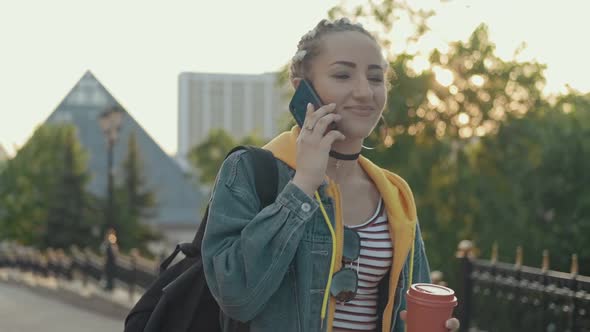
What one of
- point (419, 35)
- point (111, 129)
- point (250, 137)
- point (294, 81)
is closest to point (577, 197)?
point (419, 35)

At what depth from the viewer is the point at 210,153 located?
211 feet

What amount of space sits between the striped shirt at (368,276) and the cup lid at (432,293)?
6.4 inches

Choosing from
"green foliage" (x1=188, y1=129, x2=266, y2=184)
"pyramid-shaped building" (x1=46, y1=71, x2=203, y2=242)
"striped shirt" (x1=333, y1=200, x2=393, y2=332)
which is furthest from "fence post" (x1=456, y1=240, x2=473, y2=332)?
"pyramid-shaped building" (x1=46, y1=71, x2=203, y2=242)

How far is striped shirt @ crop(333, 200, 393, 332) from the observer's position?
1941 mm

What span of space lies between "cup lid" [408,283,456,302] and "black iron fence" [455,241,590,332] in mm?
3160

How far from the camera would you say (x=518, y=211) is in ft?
54.3

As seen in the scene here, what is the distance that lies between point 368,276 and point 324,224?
25 centimetres

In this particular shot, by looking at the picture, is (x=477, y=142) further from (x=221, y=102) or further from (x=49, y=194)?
(x=221, y=102)

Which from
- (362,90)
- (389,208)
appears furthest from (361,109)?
(389,208)

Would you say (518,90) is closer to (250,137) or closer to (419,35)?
(419,35)

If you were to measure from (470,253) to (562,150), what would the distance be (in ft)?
34.9

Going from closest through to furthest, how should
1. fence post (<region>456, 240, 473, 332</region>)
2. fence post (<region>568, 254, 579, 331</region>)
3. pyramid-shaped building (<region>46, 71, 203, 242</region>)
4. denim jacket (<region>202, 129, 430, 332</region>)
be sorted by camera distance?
1. denim jacket (<region>202, 129, 430, 332</region>)
2. fence post (<region>568, 254, 579, 331</region>)
3. fence post (<region>456, 240, 473, 332</region>)
4. pyramid-shaped building (<region>46, 71, 203, 242</region>)

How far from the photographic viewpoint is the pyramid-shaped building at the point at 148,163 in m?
74.8

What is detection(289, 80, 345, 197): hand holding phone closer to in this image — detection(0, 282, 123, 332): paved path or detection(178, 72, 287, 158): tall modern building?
detection(0, 282, 123, 332): paved path
